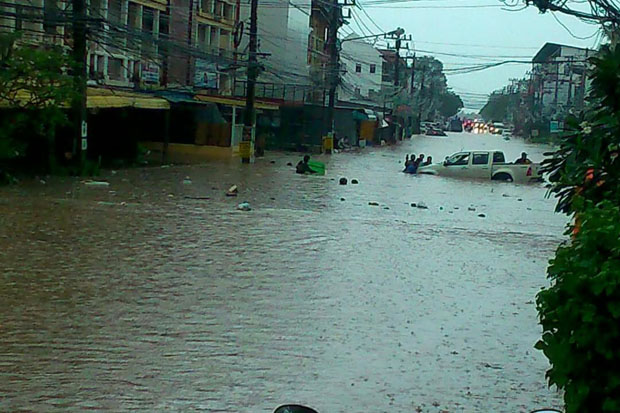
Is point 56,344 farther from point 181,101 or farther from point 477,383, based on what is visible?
point 181,101

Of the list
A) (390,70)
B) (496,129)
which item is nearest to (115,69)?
(390,70)

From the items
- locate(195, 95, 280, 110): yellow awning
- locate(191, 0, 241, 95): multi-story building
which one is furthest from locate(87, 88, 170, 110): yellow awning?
locate(191, 0, 241, 95): multi-story building

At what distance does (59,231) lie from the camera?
55.2ft

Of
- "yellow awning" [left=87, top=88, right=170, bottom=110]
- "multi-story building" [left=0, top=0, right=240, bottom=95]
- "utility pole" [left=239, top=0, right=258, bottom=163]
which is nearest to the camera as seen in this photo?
"yellow awning" [left=87, top=88, right=170, bottom=110]

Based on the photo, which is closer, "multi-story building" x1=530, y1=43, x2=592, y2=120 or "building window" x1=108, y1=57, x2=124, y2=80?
"building window" x1=108, y1=57, x2=124, y2=80

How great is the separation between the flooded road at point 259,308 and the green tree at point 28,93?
82.9 inches

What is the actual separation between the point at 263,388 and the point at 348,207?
59.0ft

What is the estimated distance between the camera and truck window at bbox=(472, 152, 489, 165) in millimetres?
38750

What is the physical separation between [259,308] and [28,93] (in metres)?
16.8

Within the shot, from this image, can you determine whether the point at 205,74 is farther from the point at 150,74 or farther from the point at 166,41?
the point at 166,41

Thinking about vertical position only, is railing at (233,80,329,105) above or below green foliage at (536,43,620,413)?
above

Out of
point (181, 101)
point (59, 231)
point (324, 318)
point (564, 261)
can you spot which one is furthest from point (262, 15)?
point (564, 261)

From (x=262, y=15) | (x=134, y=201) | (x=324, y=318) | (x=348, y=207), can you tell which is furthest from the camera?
Result: (x=262, y=15)

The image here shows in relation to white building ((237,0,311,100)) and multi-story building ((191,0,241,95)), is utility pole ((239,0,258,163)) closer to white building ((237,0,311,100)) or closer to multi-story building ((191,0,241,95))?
multi-story building ((191,0,241,95))
